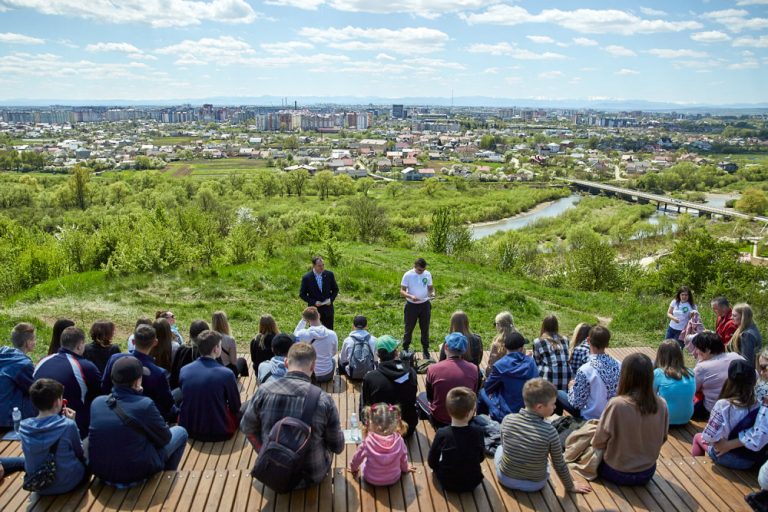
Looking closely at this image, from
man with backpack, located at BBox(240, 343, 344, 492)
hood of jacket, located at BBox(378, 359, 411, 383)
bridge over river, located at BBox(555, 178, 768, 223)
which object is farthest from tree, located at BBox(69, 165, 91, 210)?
bridge over river, located at BBox(555, 178, 768, 223)

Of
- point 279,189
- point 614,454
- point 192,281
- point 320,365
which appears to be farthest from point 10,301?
point 279,189

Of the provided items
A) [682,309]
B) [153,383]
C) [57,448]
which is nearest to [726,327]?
[682,309]

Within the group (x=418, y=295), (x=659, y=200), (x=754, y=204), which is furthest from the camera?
(x=659, y=200)

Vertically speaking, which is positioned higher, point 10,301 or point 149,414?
point 149,414

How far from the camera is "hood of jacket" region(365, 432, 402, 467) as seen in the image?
4.35 m

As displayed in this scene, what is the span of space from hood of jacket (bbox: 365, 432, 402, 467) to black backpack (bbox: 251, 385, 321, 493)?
654mm

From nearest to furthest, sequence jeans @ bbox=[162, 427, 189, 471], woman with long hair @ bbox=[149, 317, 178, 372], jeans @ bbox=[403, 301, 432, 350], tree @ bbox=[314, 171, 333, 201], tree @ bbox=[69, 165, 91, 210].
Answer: jeans @ bbox=[162, 427, 189, 471]
woman with long hair @ bbox=[149, 317, 178, 372]
jeans @ bbox=[403, 301, 432, 350]
tree @ bbox=[69, 165, 91, 210]
tree @ bbox=[314, 171, 333, 201]

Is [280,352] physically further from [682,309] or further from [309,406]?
[682,309]

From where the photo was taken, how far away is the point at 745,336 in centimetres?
674

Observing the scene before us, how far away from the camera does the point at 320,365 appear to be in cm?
702

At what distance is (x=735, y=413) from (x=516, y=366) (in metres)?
1.92

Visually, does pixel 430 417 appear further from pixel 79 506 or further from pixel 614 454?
pixel 79 506

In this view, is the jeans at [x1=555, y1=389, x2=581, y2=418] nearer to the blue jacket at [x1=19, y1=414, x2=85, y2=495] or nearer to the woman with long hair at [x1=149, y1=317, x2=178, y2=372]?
the woman with long hair at [x1=149, y1=317, x2=178, y2=372]

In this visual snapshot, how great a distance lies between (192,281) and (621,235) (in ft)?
156
